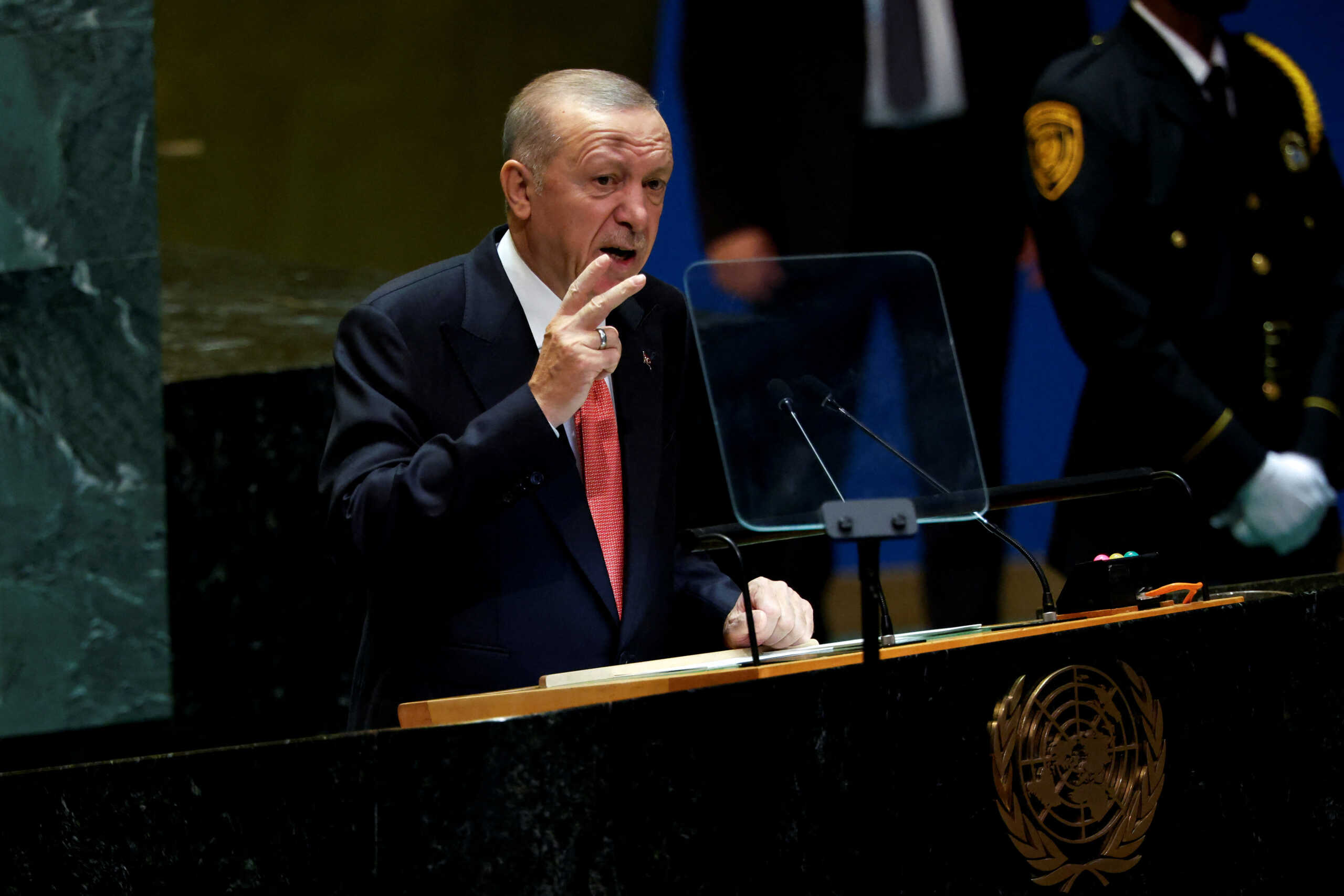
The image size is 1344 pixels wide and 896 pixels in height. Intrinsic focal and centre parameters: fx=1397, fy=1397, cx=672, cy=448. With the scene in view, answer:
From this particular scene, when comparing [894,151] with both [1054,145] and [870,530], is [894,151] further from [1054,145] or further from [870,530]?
[870,530]

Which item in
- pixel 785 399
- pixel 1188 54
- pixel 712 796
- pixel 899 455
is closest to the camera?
pixel 712 796

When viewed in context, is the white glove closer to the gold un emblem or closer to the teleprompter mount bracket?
the gold un emblem

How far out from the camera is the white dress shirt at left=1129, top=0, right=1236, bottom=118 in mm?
3613

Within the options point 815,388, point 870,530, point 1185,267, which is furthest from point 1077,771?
point 1185,267

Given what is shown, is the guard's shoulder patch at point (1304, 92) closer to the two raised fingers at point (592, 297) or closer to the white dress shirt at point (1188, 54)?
the white dress shirt at point (1188, 54)

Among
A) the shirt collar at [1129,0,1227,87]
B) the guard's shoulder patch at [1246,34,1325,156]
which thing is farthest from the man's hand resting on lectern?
the guard's shoulder patch at [1246,34,1325,156]

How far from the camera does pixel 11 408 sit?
138 inches

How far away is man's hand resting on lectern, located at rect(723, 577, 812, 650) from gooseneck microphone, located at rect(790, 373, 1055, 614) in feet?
0.73

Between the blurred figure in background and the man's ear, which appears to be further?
the blurred figure in background

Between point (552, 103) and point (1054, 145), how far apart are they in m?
2.06

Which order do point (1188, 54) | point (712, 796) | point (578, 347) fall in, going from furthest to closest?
point (1188, 54) → point (578, 347) → point (712, 796)

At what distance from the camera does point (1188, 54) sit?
362 cm

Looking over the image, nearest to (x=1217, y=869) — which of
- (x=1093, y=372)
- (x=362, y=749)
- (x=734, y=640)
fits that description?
(x=734, y=640)

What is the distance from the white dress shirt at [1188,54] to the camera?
361 cm
